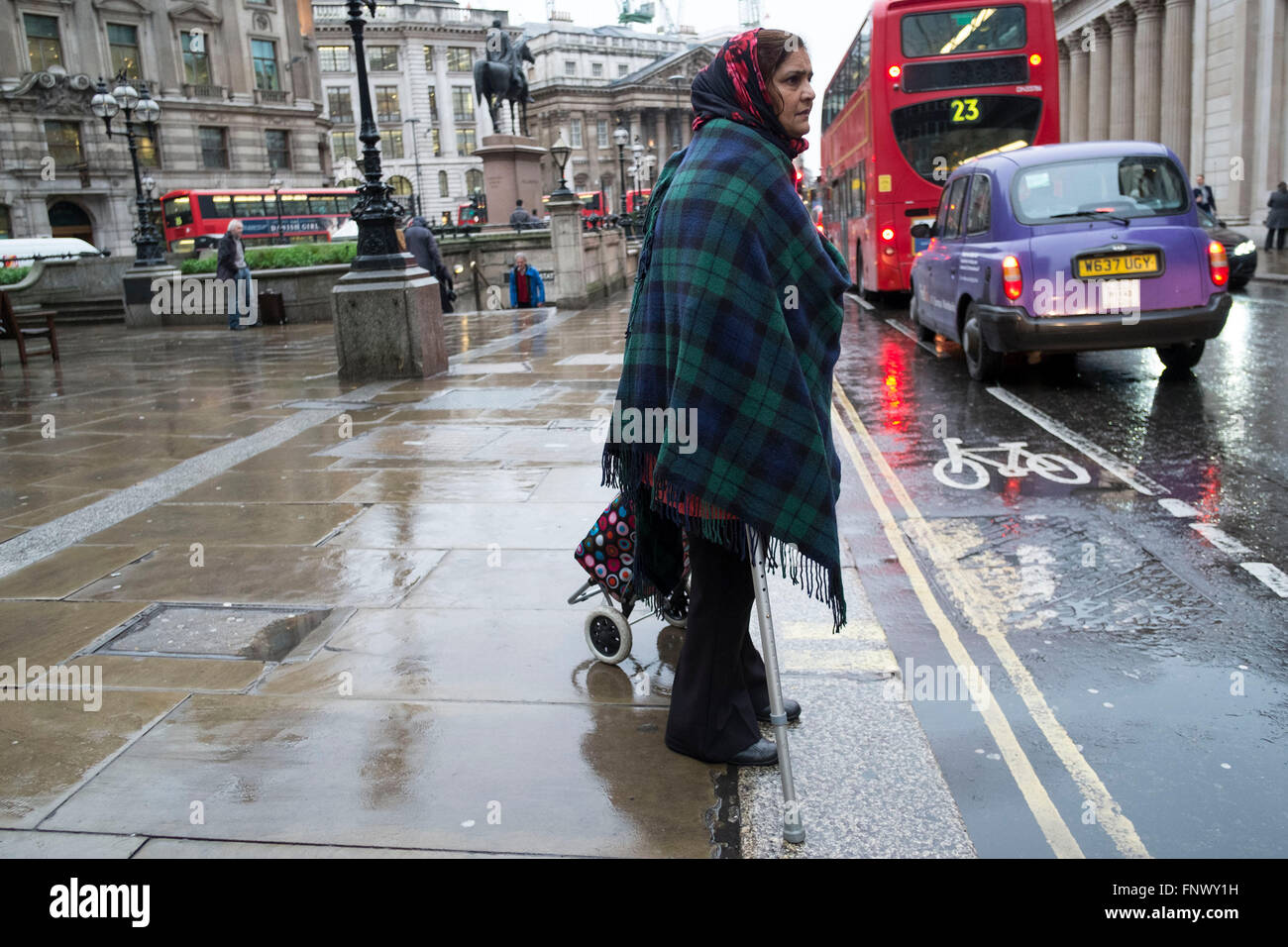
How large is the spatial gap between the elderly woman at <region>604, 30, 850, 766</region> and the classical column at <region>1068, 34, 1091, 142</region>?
153ft

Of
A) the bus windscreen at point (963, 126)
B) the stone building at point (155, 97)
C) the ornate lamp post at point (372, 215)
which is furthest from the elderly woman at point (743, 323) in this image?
the stone building at point (155, 97)

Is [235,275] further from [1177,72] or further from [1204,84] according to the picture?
[1177,72]

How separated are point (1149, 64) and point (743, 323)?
3975 cm

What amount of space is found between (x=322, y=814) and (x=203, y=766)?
536 mm

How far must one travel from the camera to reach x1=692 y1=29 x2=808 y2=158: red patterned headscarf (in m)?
2.79

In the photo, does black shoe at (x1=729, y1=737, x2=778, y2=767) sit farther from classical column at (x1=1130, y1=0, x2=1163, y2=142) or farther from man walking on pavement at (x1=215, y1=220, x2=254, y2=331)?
classical column at (x1=1130, y1=0, x2=1163, y2=142)

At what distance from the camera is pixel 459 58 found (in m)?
89.2

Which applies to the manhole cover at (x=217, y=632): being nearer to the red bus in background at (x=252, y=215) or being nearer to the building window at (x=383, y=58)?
the red bus in background at (x=252, y=215)

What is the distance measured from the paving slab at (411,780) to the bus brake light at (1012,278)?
259 inches

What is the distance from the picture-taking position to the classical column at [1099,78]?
41062mm

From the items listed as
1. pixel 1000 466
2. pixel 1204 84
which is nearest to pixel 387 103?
pixel 1204 84

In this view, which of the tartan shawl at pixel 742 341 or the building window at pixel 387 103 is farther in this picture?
the building window at pixel 387 103

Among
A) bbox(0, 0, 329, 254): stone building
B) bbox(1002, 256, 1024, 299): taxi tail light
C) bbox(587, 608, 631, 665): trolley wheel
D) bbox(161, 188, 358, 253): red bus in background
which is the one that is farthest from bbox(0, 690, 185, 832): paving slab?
bbox(0, 0, 329, 254): stone building
